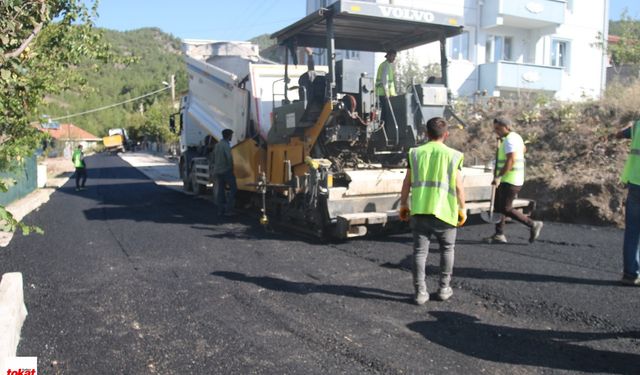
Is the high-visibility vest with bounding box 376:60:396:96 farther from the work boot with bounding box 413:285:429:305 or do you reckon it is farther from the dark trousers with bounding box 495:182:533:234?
the work boot with bounding box 413:285:429:305

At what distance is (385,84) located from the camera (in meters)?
6.96

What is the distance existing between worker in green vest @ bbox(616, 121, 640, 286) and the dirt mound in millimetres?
3310

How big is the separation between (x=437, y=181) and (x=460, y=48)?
1774cm

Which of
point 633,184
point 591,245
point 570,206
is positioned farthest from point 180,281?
point 570,206

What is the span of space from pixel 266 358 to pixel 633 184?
3503 millimetres

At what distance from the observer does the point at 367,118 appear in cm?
667

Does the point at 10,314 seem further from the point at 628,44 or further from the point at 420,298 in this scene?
the point at 628,44

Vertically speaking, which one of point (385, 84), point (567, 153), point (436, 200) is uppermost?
point (385, 84)

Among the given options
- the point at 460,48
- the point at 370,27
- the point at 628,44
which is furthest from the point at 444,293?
the point at 460,48

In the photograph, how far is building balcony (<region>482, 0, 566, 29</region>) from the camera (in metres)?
19.7

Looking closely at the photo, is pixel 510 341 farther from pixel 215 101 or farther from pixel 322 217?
pixel 215 101

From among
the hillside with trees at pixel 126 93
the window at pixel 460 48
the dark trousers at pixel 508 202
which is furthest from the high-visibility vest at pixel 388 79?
the hillside with trees at pixel 126 93

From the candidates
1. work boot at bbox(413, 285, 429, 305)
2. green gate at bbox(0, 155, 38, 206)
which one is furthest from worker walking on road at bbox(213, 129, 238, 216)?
work boot at bbox(413, 285, 429, 305)

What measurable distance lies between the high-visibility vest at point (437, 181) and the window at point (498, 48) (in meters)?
19.0
